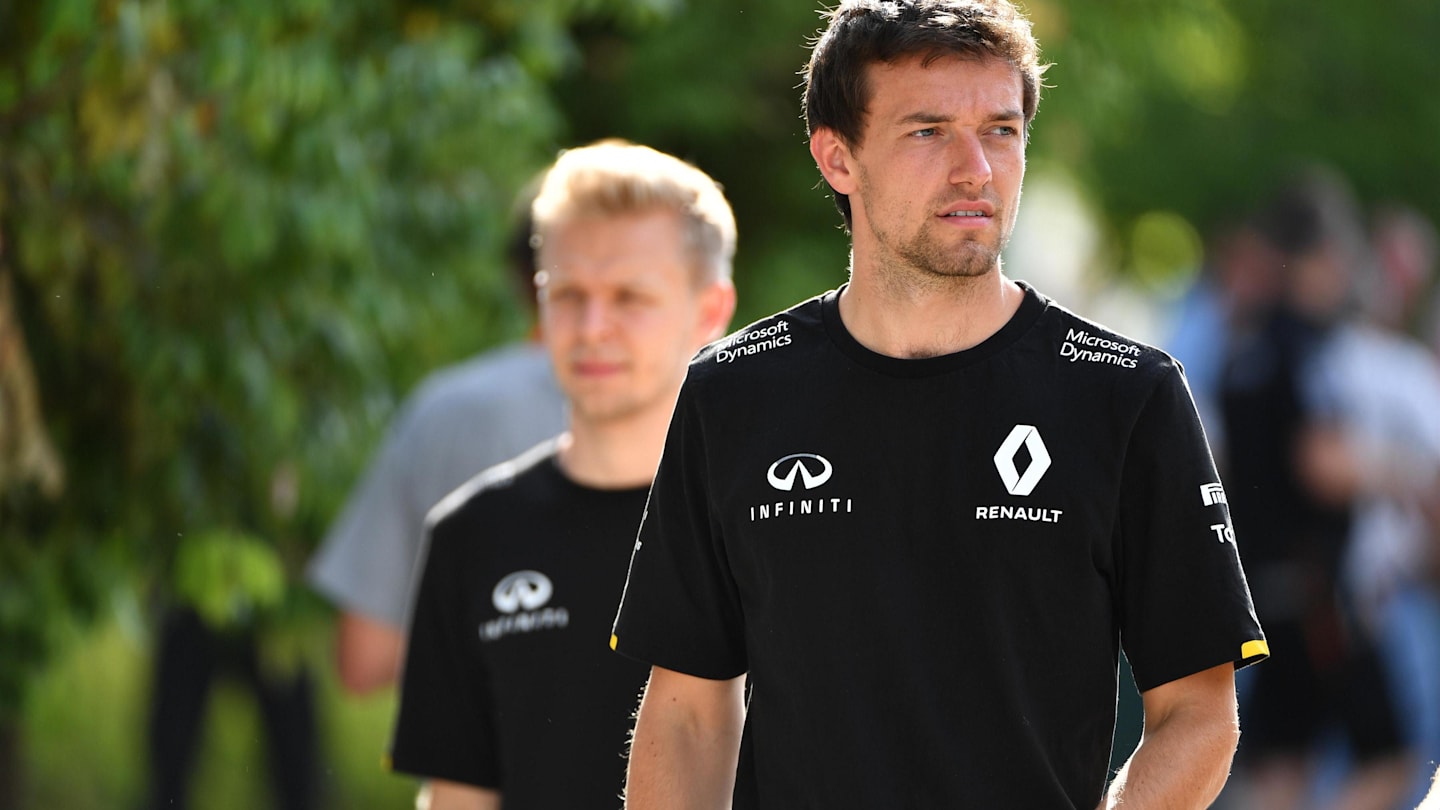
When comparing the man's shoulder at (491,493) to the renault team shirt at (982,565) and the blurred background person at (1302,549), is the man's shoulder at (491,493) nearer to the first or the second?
the renault team shirt at (982,565)

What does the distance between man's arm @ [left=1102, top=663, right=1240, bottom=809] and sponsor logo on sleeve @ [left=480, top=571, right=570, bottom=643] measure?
1.42 meters

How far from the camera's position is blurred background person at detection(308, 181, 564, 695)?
569 cm

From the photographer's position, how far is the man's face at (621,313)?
163 inches

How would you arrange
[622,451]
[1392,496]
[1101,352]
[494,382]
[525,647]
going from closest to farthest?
[1101,352], [525,647], [622,451], [494,382], [1392,496]

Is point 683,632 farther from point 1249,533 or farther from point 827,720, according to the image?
point 1249,533

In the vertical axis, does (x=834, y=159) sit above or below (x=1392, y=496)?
below

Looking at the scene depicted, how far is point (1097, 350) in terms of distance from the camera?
2900mm

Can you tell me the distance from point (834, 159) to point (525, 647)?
130cm

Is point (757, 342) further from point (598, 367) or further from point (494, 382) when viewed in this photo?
point (494, 382)

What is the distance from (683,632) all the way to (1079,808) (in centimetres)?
62

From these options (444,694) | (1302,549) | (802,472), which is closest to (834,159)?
(802,472)

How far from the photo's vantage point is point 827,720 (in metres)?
2.90

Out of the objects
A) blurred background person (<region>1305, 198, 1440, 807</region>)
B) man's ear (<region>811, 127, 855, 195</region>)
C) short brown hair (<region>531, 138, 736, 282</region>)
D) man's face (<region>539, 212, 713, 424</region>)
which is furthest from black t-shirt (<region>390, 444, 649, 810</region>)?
blurred background person (<region>1305, 198, 1440, 807</region>)

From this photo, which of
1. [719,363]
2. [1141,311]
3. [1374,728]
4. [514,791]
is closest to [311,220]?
[514,791]
